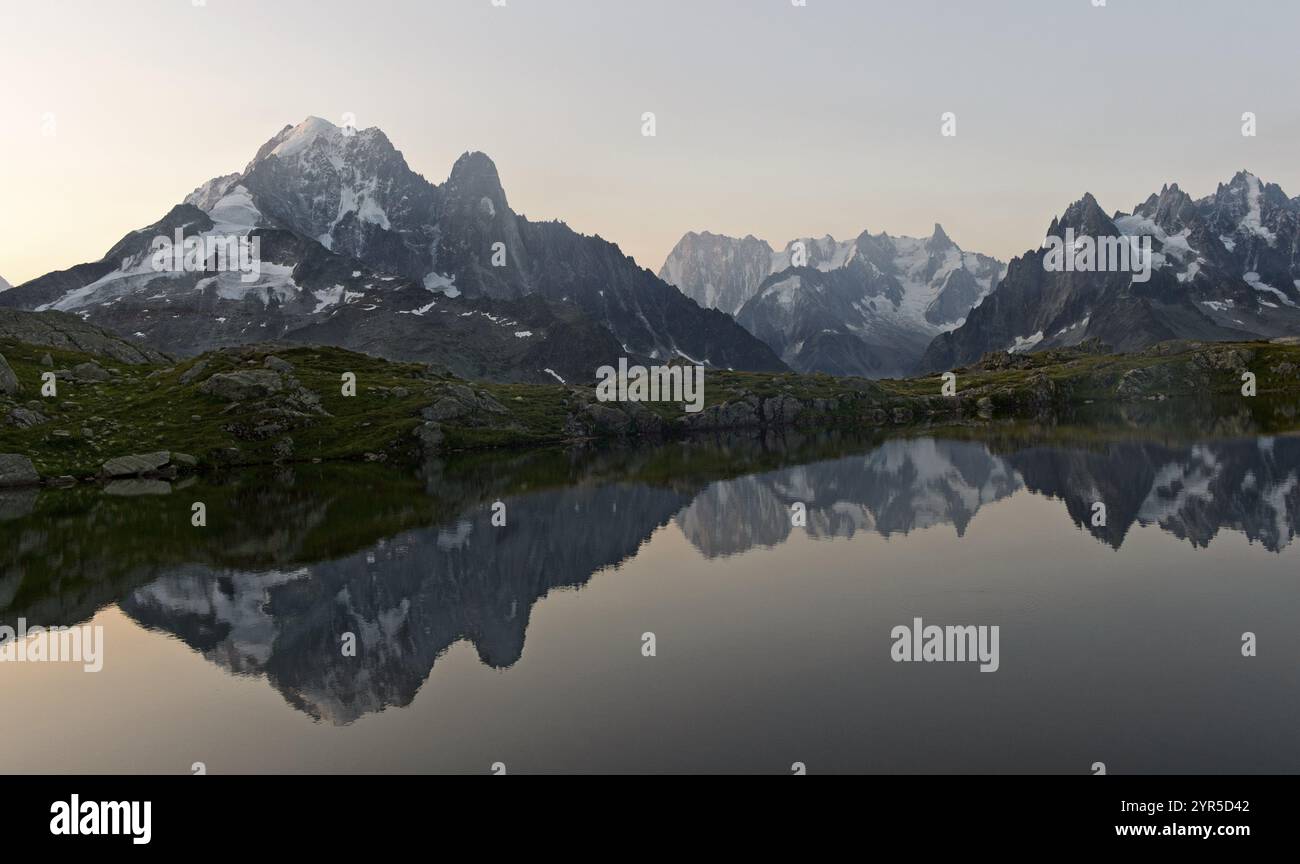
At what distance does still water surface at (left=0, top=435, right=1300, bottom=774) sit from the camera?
25.3 meters

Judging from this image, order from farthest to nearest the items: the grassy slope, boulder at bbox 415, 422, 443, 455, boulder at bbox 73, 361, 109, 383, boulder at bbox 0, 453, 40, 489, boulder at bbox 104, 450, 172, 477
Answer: boulder at bbox 73, 361, 109, 383 → boulder at bbox 415, 422, 443, 455 → the grassy slope → boulder at bbox 104, 450, 172, 477 → boulder at bbox 0, 453, 40, 489

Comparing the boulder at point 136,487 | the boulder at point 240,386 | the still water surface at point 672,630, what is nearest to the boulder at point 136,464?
the boulder at point 136,487

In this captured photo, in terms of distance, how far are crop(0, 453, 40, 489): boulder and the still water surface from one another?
20.2m

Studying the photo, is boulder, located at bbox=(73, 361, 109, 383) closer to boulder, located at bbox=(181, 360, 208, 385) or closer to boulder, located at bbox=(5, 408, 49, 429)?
boulder, located at bbox=(181, 360, 208, 385)

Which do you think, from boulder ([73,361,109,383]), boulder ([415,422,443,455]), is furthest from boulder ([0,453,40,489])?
boulder ([415,422,443,455])

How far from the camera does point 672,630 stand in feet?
126

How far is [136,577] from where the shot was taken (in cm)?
5175

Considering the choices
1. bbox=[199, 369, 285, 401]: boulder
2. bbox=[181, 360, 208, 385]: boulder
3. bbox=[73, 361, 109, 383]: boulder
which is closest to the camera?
bbox=[199, 369, 285, 401]: boulder

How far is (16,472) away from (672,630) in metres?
94.3

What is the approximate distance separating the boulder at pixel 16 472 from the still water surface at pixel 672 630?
20.2 m
